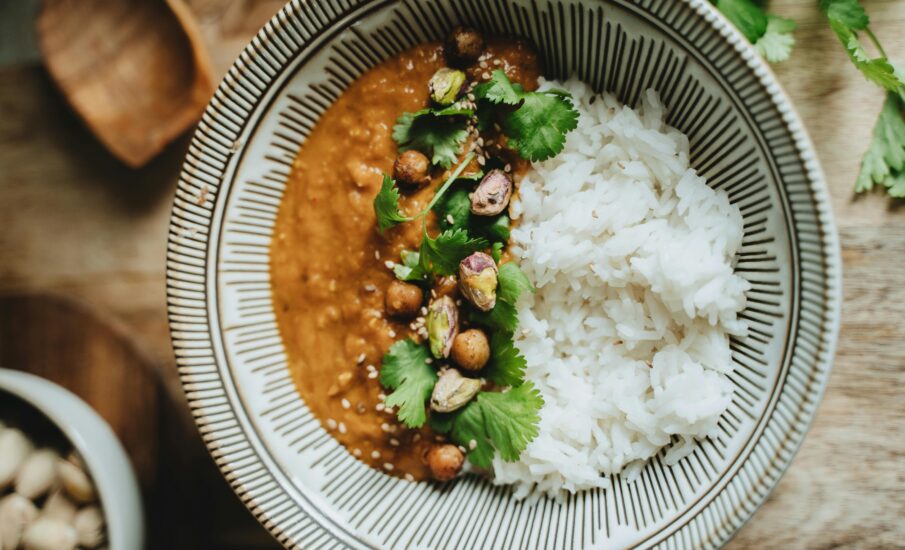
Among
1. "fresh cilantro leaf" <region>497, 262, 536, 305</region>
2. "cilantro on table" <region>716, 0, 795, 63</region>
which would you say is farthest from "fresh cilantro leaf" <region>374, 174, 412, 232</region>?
"cilantro on table" <region>716, 0, 795, 63</region>

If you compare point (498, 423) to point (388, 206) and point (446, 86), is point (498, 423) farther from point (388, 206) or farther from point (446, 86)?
point (446, 86)

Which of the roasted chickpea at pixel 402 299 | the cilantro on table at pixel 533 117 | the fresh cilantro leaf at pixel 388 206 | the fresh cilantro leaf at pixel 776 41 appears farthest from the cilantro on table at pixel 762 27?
the roasted chickpea at pixel 402 299

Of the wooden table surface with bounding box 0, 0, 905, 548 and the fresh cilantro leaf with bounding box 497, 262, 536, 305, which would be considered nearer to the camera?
the fresh cilantro leaf with bounding box 497, 262, 536, 305

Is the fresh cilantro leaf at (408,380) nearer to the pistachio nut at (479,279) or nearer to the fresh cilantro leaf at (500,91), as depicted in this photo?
the pistachio nut at (479,279)

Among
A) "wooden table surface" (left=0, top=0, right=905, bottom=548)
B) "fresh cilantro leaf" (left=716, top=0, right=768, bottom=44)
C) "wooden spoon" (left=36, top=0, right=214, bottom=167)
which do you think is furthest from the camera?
"wooden spoon" (left=36, top=0, right=214, bottom=167)

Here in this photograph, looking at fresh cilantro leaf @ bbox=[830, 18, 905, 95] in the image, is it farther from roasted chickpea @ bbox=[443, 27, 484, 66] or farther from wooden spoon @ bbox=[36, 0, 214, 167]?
wooden spoon @ bbox=[36, 0, 214, 167]
